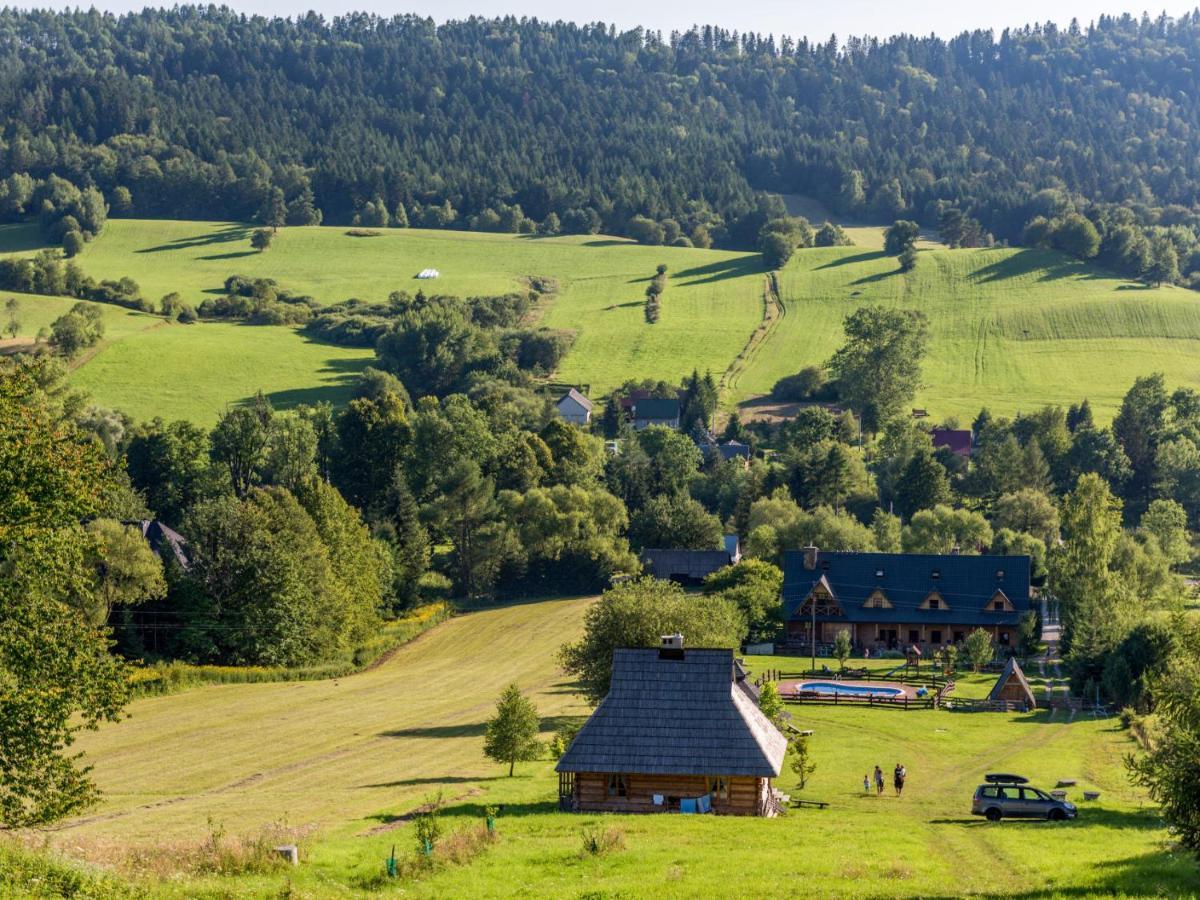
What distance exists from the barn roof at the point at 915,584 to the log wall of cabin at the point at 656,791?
157 feet

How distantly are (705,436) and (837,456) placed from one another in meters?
24.3

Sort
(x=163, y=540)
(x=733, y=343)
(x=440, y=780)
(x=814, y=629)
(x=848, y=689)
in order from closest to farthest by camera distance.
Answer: (x=440, y=780)
(x=848, y=689)
(x=163, y=540)
(x=814, y=629)
(x=733, y=343)

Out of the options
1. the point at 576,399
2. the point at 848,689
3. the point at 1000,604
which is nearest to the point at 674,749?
the point at 848,689

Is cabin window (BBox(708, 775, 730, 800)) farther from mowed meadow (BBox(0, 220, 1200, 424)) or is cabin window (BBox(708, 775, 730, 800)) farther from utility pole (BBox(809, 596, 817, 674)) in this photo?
mowed meadow (BBox(0, 220, 1200, 424))

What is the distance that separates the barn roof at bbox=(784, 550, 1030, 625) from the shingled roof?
4533 centimetres

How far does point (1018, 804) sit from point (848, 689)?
2964 centimetres

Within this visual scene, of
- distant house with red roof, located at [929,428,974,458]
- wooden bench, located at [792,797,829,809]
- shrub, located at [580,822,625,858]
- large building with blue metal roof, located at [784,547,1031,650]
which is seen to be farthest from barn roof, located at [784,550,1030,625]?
shrub, located at [580,822,625,858]

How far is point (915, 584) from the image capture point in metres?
91.4

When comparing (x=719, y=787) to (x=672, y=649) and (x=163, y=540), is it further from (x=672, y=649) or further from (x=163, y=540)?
(x=163, y=540)

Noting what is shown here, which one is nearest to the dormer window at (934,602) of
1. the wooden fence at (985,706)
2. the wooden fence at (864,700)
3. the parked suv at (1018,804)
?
the wooden fence at (864,700)

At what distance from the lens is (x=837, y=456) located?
4855 inches

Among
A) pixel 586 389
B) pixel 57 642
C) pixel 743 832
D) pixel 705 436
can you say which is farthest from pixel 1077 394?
pixel 57 642

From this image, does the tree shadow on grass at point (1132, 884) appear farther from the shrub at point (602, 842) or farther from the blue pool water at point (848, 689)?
the blue pool water at point (848, 689)

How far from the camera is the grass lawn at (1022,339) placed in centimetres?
15875
